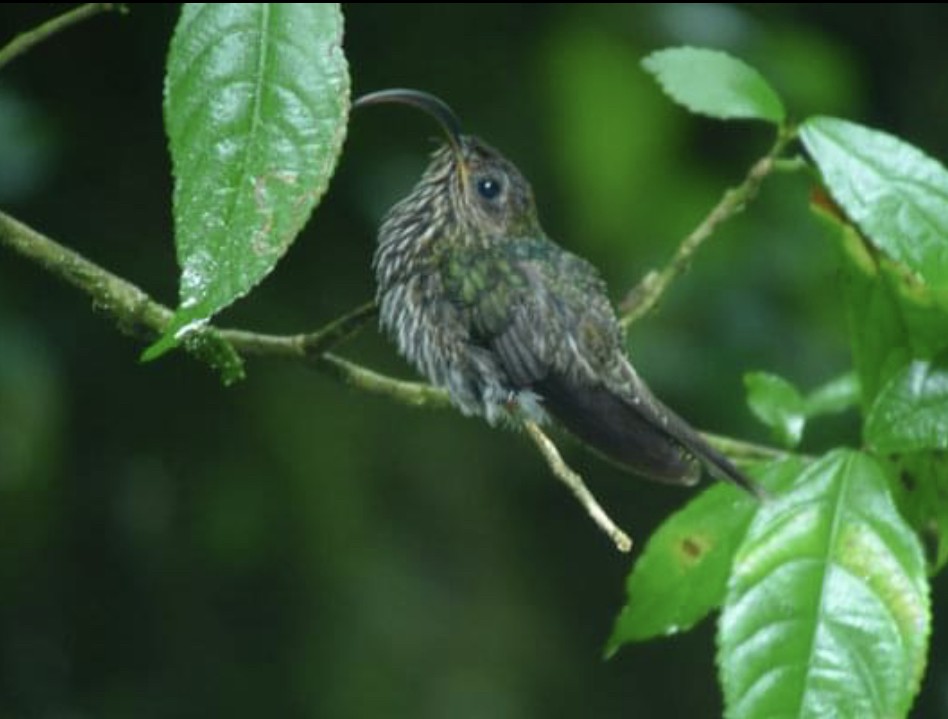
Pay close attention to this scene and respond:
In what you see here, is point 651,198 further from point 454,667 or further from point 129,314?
point 129,314

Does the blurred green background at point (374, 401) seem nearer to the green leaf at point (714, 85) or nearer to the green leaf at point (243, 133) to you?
the green leaf at point (714, 85)

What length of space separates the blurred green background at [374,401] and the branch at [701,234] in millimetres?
1619

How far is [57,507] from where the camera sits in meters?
4.23

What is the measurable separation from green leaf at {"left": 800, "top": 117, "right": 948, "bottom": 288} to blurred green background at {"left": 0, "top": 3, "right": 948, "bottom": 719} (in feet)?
6.68

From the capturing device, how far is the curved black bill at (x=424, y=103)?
1.99 m

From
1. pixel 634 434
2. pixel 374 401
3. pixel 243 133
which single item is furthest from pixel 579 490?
pixel 374 401

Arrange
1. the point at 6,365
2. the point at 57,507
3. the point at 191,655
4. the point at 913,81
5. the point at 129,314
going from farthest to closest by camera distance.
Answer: the point at 913,81 < the point at 191,655 < the point at 57,507 < the point at 6,365 < the point at 129,314

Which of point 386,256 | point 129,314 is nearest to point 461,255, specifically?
point 386,256

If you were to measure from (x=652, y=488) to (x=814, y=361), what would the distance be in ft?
2.04

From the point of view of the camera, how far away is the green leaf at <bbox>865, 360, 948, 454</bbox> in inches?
86.5

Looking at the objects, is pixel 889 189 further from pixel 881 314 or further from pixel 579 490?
pixel 579 490

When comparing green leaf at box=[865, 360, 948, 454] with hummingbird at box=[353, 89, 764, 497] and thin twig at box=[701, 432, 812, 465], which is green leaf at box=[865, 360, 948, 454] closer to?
hummingbird at box=[353, 89, 764, 497]

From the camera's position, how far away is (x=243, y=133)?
1506mm

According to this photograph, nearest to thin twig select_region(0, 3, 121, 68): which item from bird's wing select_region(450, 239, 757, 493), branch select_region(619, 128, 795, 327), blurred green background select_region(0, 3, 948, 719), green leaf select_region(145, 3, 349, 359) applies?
green leaf select_region(145, 3, 349, 359)
